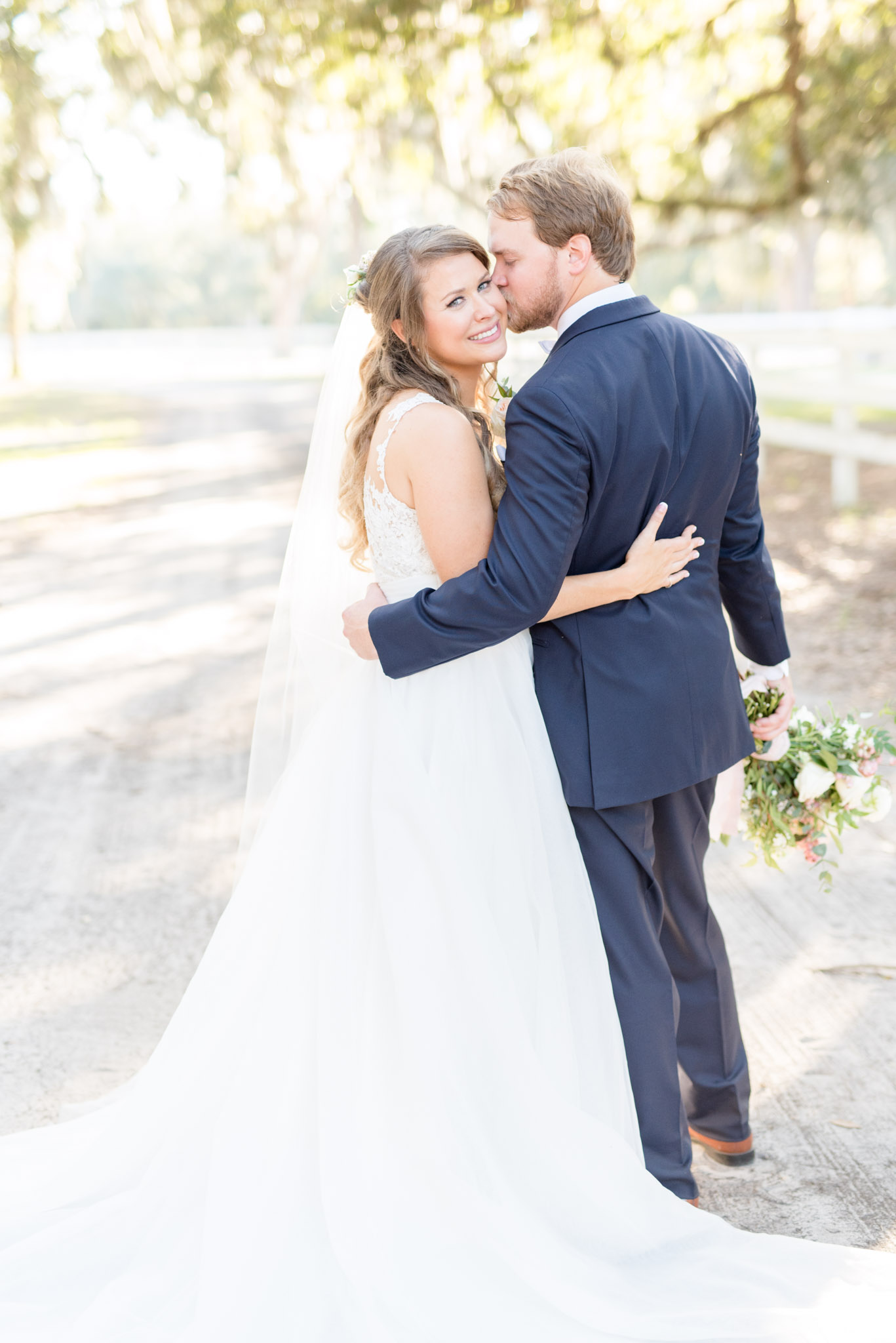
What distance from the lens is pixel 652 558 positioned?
8.32 feet

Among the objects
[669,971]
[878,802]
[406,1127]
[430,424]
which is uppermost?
[430,424]

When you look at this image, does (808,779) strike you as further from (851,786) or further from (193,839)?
(193,839)

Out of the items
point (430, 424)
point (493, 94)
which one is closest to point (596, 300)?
point (430, 424)

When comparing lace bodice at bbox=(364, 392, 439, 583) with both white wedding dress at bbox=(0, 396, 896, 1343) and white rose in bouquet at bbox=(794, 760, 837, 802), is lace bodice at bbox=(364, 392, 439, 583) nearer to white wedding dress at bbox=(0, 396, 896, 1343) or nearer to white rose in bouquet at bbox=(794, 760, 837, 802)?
white wedding dress at bbox=(0, 396, 896, 1343)

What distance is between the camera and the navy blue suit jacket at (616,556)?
94.0 inches

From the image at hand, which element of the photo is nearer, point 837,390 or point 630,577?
point 630,577

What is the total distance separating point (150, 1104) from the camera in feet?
9.16

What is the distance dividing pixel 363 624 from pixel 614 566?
1.85 ft

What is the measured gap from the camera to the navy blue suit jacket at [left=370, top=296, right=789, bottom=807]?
2.39 meters

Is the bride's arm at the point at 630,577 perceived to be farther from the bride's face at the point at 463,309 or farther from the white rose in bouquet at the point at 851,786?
→ the white rose in bouquet at the point at 851,786

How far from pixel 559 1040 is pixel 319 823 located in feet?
2.33

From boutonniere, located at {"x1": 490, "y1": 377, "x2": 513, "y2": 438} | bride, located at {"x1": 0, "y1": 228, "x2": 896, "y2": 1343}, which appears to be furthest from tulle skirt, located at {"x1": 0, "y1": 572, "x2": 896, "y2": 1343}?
boutonniere, located at {"x1": 490, "y1": 377, "x2": 513, "y2": 438}

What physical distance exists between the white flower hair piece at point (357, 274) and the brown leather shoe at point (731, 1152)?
2191mm

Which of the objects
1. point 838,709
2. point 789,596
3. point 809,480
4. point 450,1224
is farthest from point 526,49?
point 450,1224
